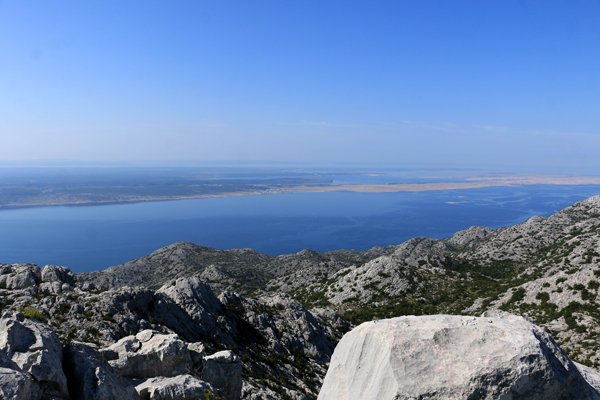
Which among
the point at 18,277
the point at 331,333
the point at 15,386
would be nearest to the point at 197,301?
the point at 18,277

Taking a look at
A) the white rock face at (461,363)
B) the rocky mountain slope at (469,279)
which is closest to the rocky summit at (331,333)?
the white rock face at (461,363)

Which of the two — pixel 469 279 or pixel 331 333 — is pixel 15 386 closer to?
pixel 331 333

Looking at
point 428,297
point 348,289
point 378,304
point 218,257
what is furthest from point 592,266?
point 218,257

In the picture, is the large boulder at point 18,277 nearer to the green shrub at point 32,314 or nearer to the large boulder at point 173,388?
the green shrub at point 32,314

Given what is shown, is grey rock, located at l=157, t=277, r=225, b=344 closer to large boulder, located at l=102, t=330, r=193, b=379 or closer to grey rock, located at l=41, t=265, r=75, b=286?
grey rock, located at l=41, t=265, r=75, b=286

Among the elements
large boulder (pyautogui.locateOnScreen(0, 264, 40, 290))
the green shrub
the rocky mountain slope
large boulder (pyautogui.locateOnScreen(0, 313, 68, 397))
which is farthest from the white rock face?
large boulder (pyautogui.locateOnScreen(0, 264, 40, 290))
